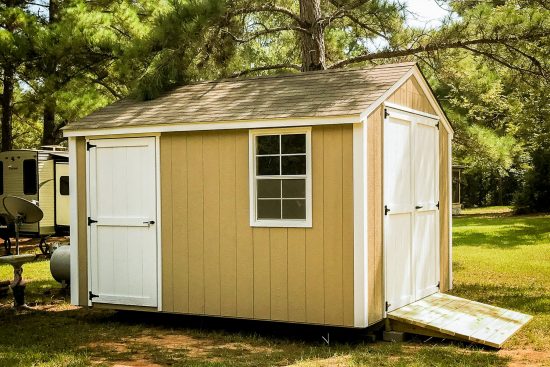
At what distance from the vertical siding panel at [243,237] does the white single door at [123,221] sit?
1.15m

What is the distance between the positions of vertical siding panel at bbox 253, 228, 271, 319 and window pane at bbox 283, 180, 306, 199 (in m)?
0.47

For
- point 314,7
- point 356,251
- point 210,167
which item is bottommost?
point 356,251

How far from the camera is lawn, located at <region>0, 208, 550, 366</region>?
6586 mm

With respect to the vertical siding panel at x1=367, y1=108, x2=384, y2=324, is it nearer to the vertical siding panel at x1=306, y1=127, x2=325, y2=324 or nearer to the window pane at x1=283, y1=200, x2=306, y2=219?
the vertical siding panel at x1=306, y1=127, x2=325, y2=324

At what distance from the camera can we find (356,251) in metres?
7.23

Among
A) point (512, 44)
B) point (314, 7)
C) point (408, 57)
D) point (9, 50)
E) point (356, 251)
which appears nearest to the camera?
point (356, 251)

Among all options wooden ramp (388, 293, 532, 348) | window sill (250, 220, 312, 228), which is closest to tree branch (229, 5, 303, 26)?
window sill (250, 220, 312, 228)

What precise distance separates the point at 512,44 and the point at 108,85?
10.5 metres

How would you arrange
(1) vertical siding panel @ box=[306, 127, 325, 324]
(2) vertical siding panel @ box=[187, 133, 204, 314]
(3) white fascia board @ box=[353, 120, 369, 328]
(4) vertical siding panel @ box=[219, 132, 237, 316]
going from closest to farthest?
(3) white fascia board @ box=[353, 120, 369, 328], (1) vertical siding panel @ box=[306, 127, 325, 324], (4) vertical siding panel @ box=[219, 132, 237, 316], (2) vertical siding panel @ box=[187, 133, 204, 314]

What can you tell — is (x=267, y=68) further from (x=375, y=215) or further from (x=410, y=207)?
(x=375, y=215)

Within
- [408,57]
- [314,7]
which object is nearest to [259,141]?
[314,7]

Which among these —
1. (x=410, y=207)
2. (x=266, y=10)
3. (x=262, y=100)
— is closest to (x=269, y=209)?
(x=262, y=100)

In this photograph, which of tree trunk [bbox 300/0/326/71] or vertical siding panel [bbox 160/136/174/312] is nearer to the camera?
vertical siding panel [bbox 160/136/174/312]

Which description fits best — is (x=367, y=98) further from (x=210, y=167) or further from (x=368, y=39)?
(x=368, y=39)
